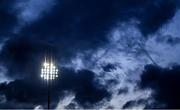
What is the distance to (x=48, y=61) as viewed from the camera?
5047cm

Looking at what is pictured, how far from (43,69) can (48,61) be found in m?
1.25

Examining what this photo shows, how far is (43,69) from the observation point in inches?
1980

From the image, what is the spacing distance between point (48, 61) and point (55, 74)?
2021 millimetres

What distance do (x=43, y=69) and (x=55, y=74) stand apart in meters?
1.81

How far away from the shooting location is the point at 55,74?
5094 cm
